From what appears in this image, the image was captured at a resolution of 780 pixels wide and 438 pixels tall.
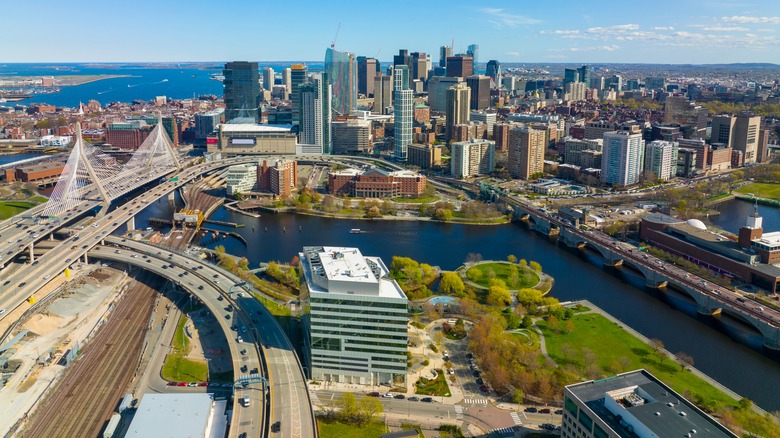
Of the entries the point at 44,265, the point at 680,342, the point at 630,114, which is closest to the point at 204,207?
the point at 44,265

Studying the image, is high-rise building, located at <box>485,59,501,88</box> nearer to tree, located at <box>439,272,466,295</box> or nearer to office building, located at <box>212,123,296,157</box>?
office building, located at <box>212,123,296,157</box>

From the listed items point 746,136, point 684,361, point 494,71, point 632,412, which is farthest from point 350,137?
point 494,71

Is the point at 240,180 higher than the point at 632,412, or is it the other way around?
the point at 632,412

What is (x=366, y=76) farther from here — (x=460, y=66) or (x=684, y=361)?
(x=684, y=361)

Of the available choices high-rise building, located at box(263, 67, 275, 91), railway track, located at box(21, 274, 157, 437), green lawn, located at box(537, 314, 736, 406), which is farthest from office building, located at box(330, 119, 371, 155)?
high-rise building, located at box(263, 67, 275, 91)

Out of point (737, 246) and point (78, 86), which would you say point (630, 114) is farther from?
point (78, 86)

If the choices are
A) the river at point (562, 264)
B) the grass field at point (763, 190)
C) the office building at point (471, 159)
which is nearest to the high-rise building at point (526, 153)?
the office building at point (471, 159)
